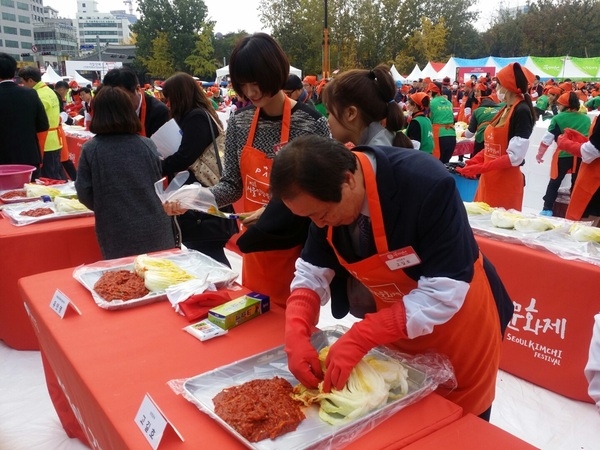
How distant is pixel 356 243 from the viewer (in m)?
1.22

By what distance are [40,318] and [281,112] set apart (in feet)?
3.45

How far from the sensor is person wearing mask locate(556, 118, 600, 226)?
328 centimetres

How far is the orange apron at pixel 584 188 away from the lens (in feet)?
11.1

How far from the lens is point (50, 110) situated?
5207 millimetres

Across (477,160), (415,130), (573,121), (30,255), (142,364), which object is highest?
(573,121)

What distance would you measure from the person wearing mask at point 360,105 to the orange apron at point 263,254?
172 mm

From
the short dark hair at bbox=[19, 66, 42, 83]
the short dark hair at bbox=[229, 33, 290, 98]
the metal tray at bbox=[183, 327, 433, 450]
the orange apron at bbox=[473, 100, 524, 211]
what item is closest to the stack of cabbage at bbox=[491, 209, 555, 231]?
the orange apron at bbox=[473, 100, 524, 211]

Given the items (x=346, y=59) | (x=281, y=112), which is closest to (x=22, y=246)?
(x=281, y=112)

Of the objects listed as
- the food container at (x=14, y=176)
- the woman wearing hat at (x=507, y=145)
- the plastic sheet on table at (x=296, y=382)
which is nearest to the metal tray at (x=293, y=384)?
the plastic sheet on table at (x=296, y=382)

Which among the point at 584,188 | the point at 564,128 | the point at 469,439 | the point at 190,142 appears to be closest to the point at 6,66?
the point at 190,142

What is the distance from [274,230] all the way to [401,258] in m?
0.57

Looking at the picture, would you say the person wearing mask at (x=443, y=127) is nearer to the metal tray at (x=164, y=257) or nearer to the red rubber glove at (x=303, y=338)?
the metal tray at (x=164, y=257)

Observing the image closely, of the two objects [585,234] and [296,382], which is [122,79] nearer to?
[296,382]

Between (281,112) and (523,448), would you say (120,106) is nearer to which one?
(281,112)
